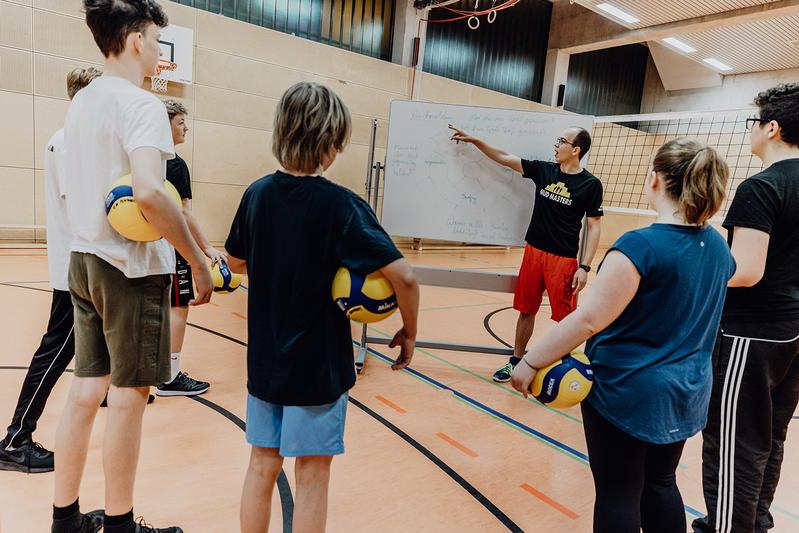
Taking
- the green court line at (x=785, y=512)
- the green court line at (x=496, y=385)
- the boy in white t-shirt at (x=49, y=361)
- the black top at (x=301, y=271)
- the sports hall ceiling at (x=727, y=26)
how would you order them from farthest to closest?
the sports hall ceiling at (x=727, y=26), the green court line at (x=496, y=385), the green court line at (x=785, y=512), the boy in white t-shirt at (x=49, y=361), the black top at (x=301, y=271)

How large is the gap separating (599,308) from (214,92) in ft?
23.6

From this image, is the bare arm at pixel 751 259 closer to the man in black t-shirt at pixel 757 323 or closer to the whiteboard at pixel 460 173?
the man in black t-shirt at pixel 757 323

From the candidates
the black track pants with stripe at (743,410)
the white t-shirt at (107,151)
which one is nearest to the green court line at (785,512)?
the black track pants with stripe at (743,410)

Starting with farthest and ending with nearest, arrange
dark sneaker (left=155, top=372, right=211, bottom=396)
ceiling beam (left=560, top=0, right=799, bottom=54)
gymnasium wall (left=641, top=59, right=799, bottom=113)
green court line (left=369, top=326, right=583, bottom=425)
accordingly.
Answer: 1. gymnasium wall (left=641, top=59, right=799, bottom=113)
2. ceiling beam (left=560, top=0, right=799, bottom=54)
3. green court line (left=369, top=326, right=583, bottom=425)
4. dark sneaker (left=155, top=372, right=211, bottom=396)

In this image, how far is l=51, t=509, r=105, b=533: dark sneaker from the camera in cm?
152

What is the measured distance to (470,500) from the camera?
2033mm

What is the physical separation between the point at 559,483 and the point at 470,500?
0.49m

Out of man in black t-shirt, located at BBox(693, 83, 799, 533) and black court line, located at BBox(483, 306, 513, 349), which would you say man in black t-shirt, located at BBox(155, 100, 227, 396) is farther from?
black court line, located at BBox(483, 306, 513, 349)

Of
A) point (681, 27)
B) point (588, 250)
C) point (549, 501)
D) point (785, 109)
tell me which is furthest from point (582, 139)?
point (681, 27)

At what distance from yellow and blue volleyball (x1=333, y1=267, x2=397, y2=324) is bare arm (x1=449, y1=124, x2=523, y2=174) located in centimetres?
245

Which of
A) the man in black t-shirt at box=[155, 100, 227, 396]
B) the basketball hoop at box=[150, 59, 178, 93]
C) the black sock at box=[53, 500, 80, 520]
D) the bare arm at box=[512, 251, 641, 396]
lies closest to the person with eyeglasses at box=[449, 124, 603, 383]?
the man in black t-shirt at box=[155, 100, 227, 396]

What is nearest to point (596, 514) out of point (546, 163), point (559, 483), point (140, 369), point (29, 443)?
point (559, 483)

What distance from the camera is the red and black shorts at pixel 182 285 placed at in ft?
8.25

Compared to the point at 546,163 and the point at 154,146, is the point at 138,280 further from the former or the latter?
the point at 546,163
